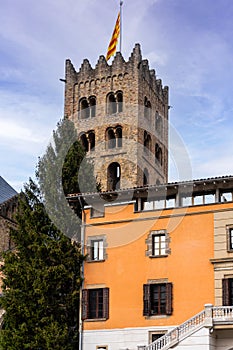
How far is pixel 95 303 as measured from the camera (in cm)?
4109

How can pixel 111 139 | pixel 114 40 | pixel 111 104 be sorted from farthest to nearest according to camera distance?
pixel 111 104, pixel 114 40, pixel 111 139

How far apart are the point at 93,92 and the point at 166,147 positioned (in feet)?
37.5

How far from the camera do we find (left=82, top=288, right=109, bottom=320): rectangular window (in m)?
40.6

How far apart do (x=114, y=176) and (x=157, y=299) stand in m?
39.8

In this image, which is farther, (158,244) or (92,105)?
(92,105)

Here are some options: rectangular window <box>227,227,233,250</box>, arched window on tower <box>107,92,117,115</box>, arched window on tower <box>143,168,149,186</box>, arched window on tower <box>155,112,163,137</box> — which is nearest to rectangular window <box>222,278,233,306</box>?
rectangular window <box>227,227,233,250</box>

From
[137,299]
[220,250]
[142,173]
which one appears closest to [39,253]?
[137,299]

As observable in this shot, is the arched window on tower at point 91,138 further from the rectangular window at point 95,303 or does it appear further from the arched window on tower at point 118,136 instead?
the rectangular window at point 95,303

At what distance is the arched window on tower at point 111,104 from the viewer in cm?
8075

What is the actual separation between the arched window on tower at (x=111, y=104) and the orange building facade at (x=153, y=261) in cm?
3892

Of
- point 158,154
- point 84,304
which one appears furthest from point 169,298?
point 158,154

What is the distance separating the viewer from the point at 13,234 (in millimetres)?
45062

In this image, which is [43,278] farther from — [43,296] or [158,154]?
[158,154]

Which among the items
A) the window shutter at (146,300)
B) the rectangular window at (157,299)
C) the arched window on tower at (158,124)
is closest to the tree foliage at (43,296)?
the window shutter at (146,300)
